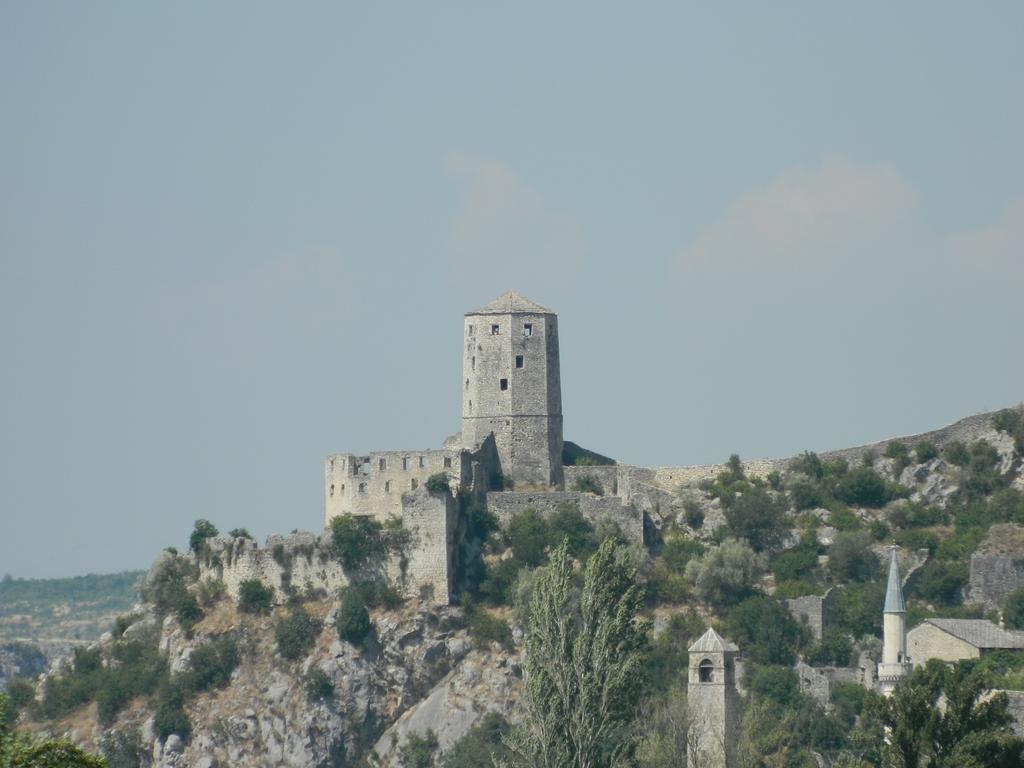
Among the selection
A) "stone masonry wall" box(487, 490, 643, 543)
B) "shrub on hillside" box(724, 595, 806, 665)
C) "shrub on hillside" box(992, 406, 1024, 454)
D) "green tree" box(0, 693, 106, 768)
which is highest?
"shrub on hillside" box(992, 406, 1024, 454)

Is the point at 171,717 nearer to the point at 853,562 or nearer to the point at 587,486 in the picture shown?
the point at 587,486

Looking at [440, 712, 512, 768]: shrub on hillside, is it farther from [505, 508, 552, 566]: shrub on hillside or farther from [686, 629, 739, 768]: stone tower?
[686, 629, 739, 768]: stone tower

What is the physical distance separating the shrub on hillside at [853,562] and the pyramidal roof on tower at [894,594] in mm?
6897

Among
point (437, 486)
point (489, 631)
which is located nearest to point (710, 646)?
point (489, 631)

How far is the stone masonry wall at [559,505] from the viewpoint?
79125 millimetres

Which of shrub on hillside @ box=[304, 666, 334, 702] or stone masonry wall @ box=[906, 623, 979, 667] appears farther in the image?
shrub on hillside @ box=[304, 666, 334, 702]

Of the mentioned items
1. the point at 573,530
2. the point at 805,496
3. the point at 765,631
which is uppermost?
the point at 805,496

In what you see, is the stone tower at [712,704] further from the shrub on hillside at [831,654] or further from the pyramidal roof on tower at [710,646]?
the shrub on hillside at [831,654]

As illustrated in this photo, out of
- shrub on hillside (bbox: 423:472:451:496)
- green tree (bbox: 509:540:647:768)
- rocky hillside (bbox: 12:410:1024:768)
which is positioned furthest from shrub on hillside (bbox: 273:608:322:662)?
green tree (bbox: 509:540:647:768)

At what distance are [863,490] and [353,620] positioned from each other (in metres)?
15.7

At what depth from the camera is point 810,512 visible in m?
81.2

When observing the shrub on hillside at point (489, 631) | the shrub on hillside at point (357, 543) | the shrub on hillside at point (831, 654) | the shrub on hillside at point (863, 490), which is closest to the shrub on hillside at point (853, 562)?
the shrub on hillside at point (863, 490)

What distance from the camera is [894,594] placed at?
70375mm

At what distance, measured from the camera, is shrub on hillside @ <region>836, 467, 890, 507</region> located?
267ft
